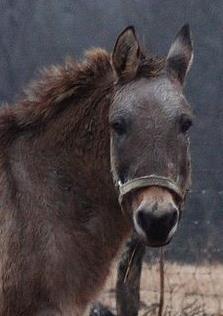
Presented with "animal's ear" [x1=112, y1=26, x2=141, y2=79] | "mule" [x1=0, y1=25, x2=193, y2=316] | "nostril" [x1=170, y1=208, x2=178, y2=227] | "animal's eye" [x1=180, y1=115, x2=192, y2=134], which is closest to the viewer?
"nostril" [x1=170, y1=208, x2=178, y2=227]

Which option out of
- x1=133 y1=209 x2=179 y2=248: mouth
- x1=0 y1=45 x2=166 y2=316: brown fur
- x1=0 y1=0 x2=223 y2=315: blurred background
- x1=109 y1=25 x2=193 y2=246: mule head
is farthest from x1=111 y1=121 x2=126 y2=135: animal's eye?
x1=0 y1=0 x2=223 y2=315: blurred background

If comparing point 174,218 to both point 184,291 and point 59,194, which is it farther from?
point 184,291

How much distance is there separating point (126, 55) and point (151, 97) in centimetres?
37

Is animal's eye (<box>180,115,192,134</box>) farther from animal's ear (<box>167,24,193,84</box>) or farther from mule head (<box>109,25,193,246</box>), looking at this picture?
animal's ear (<box>167,24,193,84</box>)

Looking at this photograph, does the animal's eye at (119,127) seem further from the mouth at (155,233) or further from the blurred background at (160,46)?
the blurred background at (160,46)

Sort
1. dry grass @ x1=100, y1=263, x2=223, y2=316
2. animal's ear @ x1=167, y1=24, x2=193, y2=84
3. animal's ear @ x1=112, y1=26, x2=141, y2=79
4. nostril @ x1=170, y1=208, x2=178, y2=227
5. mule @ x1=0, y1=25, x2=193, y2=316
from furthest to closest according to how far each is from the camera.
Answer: dry grass @ x1=100, y1=263, x2=223, y2=316 < animal's ear @ x1=167, y1=24, x2=193, y2=84 < animal's ear @ x1=112, y1=26, x2=141, y2=79 < mule @ x1=0, y1=25, x2=193, y2=316 < nostril @ x1=170, y1=208, x2=178, y2=227

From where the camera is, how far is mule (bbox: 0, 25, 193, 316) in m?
5.92

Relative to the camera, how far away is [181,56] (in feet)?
21.3

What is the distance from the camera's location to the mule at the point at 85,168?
592 centimetres

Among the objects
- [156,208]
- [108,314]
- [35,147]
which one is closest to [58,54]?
[108,314]

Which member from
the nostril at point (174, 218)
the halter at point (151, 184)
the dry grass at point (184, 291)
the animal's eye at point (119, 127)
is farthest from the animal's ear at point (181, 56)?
the dry grass at point (184, 291)

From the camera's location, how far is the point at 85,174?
641cm

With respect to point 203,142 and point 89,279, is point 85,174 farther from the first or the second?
point 203,142

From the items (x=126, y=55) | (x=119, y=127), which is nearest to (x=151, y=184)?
(x=119, y=127)
